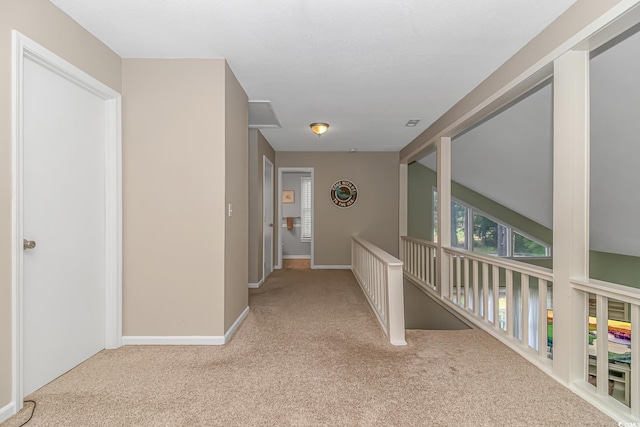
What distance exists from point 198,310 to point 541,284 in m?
2.62

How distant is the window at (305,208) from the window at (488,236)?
3.08m

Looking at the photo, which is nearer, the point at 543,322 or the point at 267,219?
the point at 543,322

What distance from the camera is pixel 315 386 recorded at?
2037 mm

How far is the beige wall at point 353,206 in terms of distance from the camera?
6.56 metres

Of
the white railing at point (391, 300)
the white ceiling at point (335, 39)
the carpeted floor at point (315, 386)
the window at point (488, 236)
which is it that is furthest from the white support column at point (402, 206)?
the carpeted floor at point (315, 386)

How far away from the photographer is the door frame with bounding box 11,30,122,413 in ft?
5.80

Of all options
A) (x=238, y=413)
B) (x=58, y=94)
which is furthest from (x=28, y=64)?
(x=238, y=413)

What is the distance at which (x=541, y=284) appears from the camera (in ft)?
7.83

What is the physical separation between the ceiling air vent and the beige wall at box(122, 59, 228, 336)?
3.66 feet

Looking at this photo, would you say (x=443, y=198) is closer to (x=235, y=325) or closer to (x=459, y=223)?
(x=235, y=325)

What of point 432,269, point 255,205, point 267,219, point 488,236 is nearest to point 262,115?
point 255,205

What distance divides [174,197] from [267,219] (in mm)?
3091

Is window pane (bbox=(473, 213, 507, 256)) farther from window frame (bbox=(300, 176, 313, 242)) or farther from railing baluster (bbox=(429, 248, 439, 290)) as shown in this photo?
window frame (bbox=(300, 176, 313, 242))

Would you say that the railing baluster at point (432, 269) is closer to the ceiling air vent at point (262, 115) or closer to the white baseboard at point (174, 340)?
the ceiling air vent at point (262, 115)
